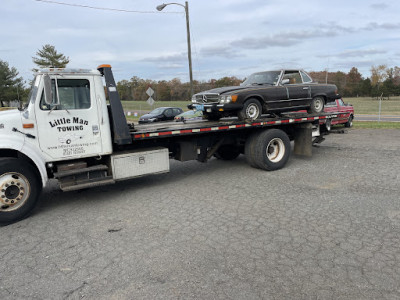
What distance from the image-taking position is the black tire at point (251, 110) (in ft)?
24.8

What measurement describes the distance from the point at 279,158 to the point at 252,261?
484cm

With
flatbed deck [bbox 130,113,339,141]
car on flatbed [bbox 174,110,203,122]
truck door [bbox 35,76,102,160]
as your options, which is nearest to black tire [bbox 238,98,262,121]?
flatbed deck [bbox 130,113,339,141]

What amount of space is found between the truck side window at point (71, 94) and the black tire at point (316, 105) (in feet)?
19.7

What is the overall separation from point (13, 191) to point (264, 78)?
20.5ft

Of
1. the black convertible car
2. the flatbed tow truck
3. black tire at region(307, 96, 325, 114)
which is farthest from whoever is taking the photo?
black tire at region(307, 96, 325, 114)

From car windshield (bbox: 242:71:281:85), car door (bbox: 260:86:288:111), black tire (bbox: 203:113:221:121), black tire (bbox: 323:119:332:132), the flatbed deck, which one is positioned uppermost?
car windshield (bbox: 242:71:281:85)

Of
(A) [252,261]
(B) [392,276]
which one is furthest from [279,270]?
(B) [392,276]

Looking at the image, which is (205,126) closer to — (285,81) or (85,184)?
(285,81)

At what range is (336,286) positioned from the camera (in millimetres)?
3117

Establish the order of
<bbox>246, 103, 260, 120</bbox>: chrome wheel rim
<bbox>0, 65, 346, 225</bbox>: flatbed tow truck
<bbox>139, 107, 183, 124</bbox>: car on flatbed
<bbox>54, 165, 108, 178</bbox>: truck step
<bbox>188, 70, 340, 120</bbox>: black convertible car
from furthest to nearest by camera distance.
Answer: <bbox>139, 107, 183, 124</bbox>: car on flatbed → <bbox>246, 103, 260, 120</bbox>: chrome wheel rim → <bbox>188, 70, 340, 120</bbox>: black convertible car → <bbox>54, 165, 108, 178</bbox>: truck step → <bbox>0, 65, 346, 225</bbox>: flatbed tow truck

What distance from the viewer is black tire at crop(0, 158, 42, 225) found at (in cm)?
489

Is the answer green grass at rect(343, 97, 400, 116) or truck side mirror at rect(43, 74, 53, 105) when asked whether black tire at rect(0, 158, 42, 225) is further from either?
green grass at rect(343, 97, 400, 116)

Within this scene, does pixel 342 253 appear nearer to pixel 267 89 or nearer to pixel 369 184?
pixel 369 184

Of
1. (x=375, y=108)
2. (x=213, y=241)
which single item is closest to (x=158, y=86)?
(x=375, y=108)
